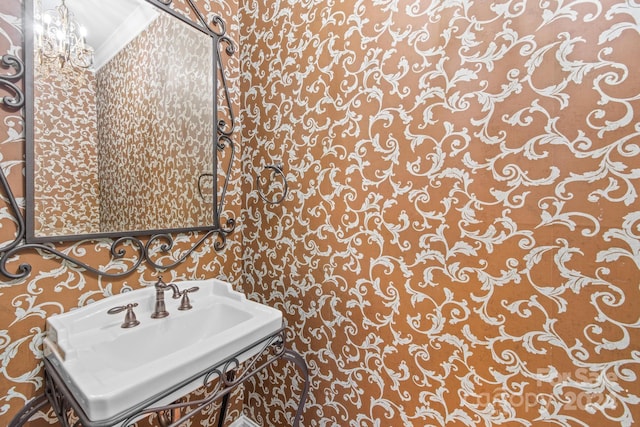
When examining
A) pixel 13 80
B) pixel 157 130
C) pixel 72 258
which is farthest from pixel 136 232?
pixel 13 80

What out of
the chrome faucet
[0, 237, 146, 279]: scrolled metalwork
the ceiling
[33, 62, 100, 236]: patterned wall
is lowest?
the chrome faucet

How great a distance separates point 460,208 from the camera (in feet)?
2.62

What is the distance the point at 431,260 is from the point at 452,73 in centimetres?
58

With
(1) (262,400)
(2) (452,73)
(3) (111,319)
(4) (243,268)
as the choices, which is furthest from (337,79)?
(1) (262,400)

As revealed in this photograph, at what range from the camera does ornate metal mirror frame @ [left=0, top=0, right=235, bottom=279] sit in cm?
74

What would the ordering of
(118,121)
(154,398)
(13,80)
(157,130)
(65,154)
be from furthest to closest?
(157,130), (118,121), (65,154), (13,80), (154,398)

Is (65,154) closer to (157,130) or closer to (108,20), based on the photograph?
(157,130)

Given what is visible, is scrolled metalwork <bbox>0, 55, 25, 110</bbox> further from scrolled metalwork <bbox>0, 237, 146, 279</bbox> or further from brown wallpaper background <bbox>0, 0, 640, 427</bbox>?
scrolled metalwork <bbox>0, 237, 146, 279</bbox>

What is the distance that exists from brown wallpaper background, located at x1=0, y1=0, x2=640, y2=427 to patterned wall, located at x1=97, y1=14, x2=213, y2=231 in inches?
7.4

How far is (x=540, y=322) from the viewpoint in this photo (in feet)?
Answer: 2.28

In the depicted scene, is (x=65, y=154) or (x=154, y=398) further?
(x=65, y=154)

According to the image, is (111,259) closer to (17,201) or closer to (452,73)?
(17,201)

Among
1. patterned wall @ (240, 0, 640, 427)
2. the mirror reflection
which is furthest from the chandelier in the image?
patterned wall @ (240, 0, 640, 427)

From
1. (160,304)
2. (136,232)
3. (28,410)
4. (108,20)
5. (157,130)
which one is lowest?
(28,410)
